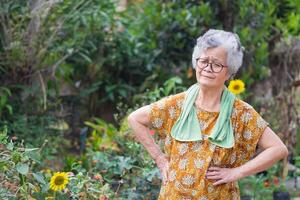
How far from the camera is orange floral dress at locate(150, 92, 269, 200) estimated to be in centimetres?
340

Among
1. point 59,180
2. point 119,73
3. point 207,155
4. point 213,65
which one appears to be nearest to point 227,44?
point 213,65

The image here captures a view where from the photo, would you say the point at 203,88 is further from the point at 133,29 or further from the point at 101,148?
the point at 133,29

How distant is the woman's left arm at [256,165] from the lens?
3.38 metres

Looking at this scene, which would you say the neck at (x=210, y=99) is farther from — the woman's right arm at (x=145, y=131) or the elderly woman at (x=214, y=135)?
the woman's right arm at (x=145, y=131)

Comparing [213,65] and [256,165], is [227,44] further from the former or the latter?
[256,165]

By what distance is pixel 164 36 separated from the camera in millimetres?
7301

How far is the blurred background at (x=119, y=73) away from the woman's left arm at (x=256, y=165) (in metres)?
1.24

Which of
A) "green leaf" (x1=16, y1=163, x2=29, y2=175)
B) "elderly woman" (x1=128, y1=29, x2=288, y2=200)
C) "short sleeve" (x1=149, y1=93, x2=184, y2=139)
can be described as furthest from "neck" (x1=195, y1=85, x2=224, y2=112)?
"green leaf" (x1=16, y1=163, x2=29, y2=175)

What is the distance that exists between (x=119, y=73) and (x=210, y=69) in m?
4.32

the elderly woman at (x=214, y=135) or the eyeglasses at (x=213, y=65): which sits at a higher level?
the eyeglasses at (x=213, y=65)

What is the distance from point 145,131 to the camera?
3594mm

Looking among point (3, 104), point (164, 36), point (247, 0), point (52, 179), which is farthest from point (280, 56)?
point (52, 179)

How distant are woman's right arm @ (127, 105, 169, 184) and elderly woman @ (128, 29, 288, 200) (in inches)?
3.0

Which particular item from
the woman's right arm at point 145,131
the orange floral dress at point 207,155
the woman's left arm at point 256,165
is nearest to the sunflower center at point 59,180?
the woman's right arm at point 145,131
